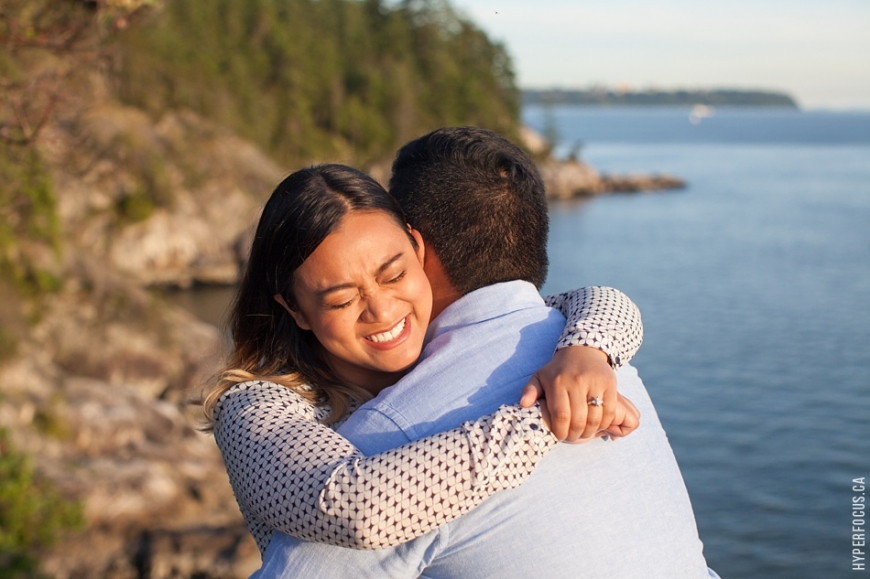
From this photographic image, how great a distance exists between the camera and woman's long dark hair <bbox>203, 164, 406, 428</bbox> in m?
2.04

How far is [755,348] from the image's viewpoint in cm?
2225

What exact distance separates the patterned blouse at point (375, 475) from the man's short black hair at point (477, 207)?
50 centimetres

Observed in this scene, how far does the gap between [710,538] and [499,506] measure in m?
14.2

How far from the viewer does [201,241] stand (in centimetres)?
3045

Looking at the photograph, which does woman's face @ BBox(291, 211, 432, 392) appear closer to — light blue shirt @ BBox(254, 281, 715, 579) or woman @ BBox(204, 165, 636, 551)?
woman @ BBox(204, 165, 636, 551)

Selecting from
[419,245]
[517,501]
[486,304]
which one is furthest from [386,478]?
[419,245]

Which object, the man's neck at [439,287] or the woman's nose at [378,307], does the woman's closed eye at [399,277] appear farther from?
the man's neck at [439,287]

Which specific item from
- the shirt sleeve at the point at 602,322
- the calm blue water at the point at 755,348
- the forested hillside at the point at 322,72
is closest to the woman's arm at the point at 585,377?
the shirt sleeve at the point at 602,322

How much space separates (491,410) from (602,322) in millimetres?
408

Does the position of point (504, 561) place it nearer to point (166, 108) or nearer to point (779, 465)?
point (779, 465)

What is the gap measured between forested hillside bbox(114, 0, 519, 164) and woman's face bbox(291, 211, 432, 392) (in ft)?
106

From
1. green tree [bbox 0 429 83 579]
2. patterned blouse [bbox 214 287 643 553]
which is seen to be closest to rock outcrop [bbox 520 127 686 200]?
green tree [bbox 0 429 83 579]

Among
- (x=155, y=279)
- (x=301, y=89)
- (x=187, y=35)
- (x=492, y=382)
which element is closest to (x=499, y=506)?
(x=492, y=382)

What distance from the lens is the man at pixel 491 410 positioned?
5.41ft
